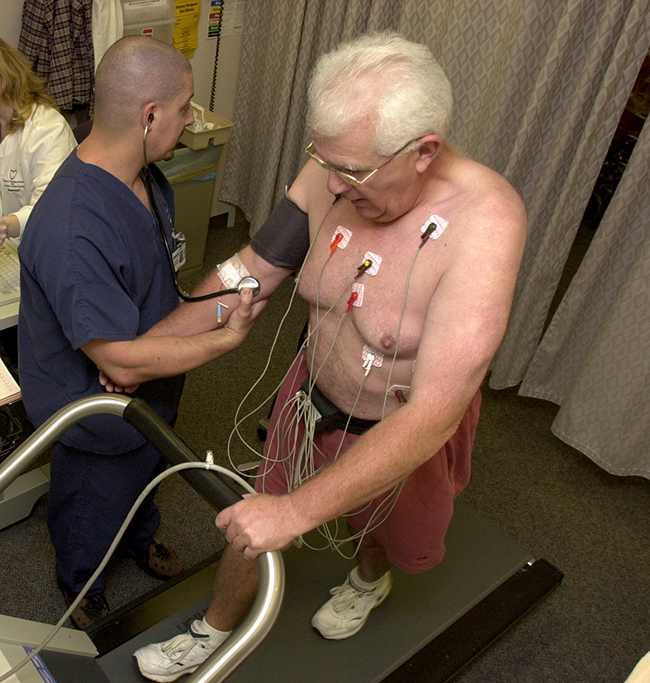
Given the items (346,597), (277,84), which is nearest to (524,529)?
(346,597)

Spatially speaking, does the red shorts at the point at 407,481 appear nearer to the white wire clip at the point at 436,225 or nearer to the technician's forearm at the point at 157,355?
the technician's forearm at the point at 157,355

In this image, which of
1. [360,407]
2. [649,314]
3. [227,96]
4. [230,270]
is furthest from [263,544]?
[227,96]

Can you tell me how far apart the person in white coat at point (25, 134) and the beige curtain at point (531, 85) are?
1.43 meters

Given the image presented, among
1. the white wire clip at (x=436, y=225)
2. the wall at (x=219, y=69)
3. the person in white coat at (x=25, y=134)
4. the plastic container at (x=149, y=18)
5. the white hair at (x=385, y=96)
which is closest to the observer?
the white hair at (x=385, y=96)

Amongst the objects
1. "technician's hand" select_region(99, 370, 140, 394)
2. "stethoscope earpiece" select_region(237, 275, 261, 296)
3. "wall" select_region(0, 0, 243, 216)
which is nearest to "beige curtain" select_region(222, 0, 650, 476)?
"wall" select_region(0, 0, 243, 216)

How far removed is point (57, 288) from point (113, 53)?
0.49 m

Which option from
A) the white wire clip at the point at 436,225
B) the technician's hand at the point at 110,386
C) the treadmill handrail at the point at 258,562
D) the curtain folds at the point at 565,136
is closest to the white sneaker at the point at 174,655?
the technician's hand at the point at 110,386

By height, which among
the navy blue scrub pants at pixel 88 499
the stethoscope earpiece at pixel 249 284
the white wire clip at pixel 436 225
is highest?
the white wire clip at pixel 436 225

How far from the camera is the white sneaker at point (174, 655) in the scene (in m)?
1.66

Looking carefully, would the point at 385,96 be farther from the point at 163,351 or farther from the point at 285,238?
the point at 163,351

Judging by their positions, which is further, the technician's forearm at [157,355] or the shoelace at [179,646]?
the shoelace at [179,646]

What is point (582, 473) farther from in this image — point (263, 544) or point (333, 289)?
point (263, 544)

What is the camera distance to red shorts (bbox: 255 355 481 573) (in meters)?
1.58

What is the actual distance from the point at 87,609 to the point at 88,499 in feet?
1.28
